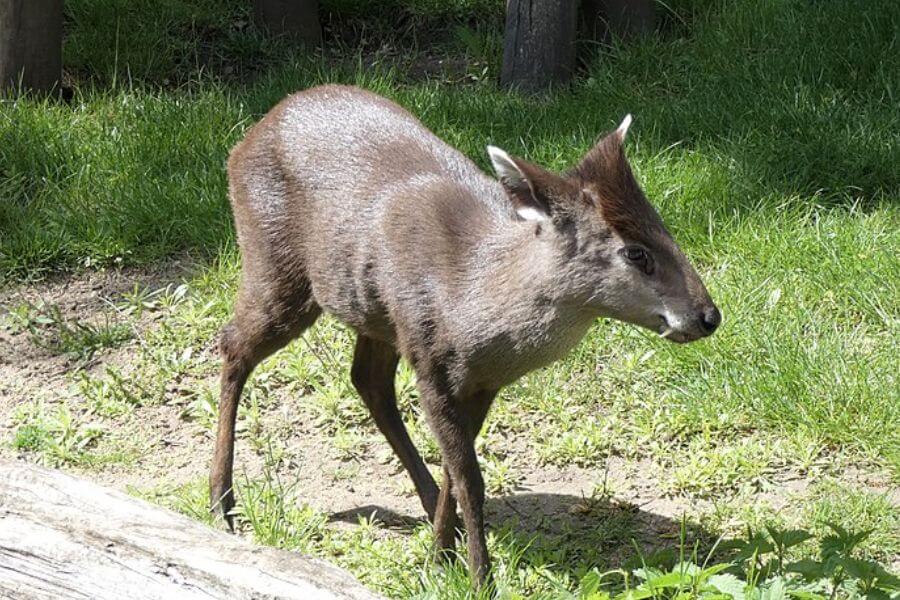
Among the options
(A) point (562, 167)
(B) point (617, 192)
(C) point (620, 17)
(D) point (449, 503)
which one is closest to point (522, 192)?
(B) point (617, 192)

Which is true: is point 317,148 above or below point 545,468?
above

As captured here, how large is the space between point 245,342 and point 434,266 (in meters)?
0.94

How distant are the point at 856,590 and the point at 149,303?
3648 millimetres

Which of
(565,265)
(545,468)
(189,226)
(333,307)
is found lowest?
(545,468)

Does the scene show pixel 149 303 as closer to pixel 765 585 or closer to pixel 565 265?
pixel 565 265

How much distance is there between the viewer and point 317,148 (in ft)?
15.5

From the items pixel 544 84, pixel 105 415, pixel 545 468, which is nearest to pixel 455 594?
pixel 545 468

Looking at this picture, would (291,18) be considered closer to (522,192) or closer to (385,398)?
(385,398)

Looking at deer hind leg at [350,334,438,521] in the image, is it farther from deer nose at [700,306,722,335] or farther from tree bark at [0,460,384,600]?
tree bark at [0,460,384,600]

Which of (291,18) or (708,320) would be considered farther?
(291,18)

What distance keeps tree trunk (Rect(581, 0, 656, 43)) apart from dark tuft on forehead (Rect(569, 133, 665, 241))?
3.73 metres

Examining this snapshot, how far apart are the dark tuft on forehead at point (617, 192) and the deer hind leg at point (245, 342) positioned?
1.23 meters

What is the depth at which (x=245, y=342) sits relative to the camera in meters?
4.94

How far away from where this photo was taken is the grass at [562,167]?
4934 mm
